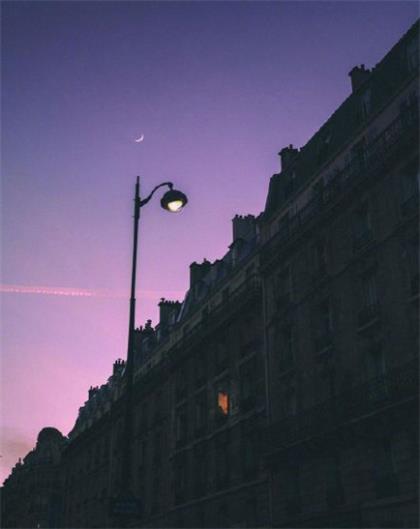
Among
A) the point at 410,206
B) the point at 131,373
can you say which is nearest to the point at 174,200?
the point at 131,373

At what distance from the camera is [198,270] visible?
161 feet

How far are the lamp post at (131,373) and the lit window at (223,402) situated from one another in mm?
22866

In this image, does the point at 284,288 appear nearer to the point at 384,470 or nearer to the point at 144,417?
the point at 384,470

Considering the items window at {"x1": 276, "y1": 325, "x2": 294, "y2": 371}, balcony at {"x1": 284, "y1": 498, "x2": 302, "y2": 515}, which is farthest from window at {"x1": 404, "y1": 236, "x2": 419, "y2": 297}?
balcony at {"x1": 284, "y1": 498, "x2": 302, "y2": 515}

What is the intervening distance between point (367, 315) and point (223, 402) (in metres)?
14.2

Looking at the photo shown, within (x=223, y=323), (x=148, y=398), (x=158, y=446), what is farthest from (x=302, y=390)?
(x=148, y=398)

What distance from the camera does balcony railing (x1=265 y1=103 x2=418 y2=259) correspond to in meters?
25.3

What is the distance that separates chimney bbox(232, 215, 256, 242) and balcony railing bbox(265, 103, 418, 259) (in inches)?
387

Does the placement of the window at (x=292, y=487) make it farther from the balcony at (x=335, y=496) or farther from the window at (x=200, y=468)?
the window at (x=200, y=468)

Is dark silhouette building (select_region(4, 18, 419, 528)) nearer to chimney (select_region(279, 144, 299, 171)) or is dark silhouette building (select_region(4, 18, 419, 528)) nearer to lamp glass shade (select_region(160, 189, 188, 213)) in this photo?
chimney (select_region(279, 144, 299, 171))

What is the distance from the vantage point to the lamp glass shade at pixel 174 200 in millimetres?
14203

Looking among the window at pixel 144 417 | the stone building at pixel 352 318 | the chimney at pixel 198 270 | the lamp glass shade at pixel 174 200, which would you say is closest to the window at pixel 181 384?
the window at pixel 144 417

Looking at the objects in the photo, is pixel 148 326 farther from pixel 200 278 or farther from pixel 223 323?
pixel 223 323

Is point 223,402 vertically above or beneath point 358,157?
beneath
